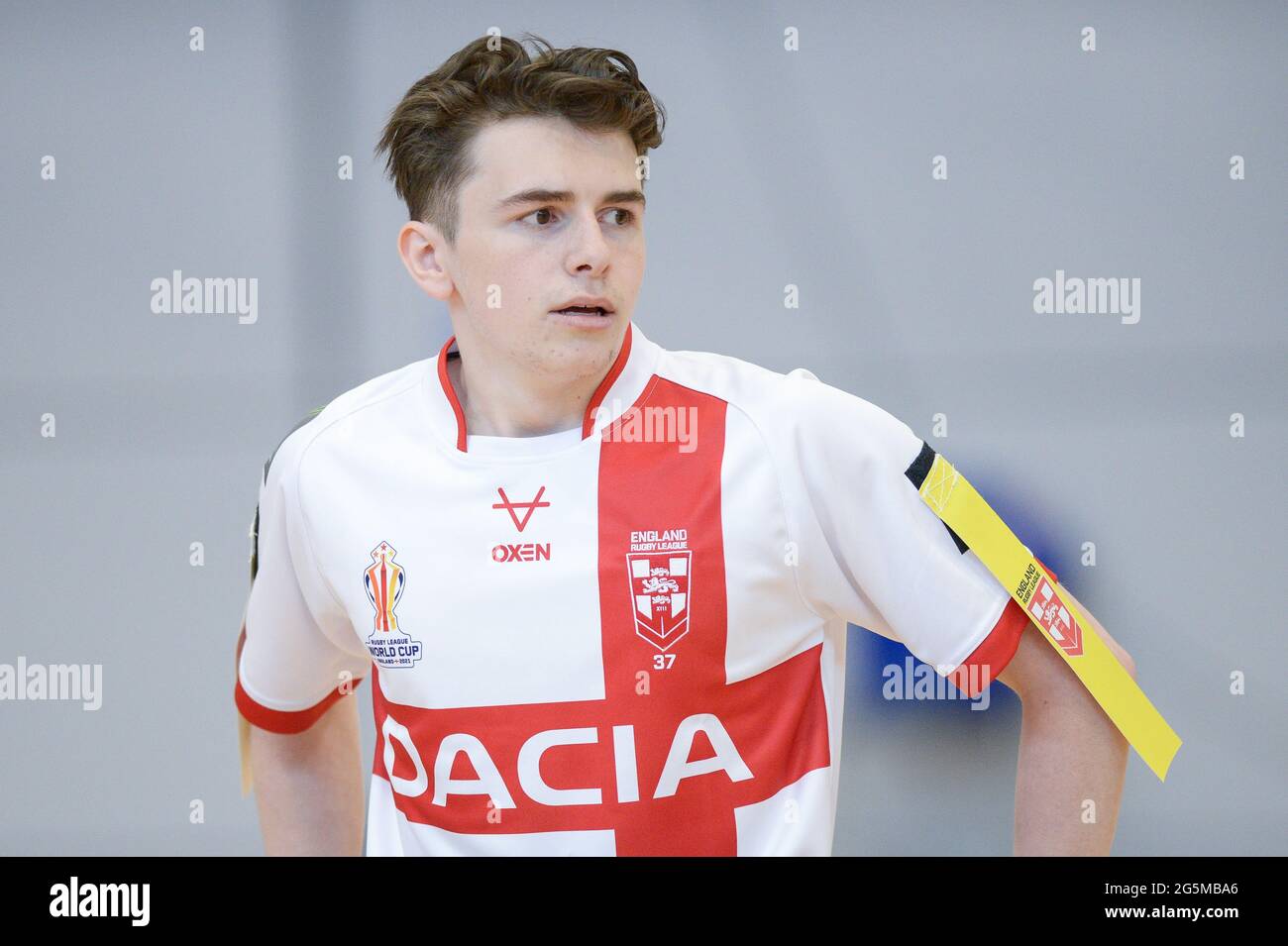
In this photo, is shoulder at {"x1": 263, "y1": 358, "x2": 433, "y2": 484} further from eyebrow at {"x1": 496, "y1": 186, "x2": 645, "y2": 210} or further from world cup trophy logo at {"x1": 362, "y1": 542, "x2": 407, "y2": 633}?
eyebrow at {"x1": 496, "y1": 186, "x2": 645, "y2": 210}

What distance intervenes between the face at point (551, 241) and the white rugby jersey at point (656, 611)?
0.10 m

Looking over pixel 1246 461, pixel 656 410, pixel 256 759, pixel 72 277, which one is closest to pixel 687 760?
pixel 656 410

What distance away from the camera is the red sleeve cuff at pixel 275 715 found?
182 centimetres

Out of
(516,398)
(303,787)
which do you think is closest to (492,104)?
(516,398)

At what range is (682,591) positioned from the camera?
1.47m

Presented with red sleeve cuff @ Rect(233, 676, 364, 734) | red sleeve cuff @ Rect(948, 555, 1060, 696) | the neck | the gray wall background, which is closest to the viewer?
red sleeve cuff @ Rect(948, 555, 1060, 696)

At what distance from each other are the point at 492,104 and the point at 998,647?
0.93 m

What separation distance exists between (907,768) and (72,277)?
7.21 ft

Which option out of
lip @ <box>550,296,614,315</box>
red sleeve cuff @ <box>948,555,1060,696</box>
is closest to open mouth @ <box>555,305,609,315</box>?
lip @ <box>550,296,614,315</box>

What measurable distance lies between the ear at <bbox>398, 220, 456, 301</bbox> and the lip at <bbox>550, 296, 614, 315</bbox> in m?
0.22

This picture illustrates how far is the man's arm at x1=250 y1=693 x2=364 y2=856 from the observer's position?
6.09 ft

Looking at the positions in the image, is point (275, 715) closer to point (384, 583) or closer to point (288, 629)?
point (288, 629)

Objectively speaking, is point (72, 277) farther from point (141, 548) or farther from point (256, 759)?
point (256, 759)

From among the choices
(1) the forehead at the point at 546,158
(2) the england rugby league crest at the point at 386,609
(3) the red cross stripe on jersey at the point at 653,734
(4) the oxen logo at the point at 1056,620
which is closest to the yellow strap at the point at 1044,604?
(4) the oxen logo at the point at 1056,620
